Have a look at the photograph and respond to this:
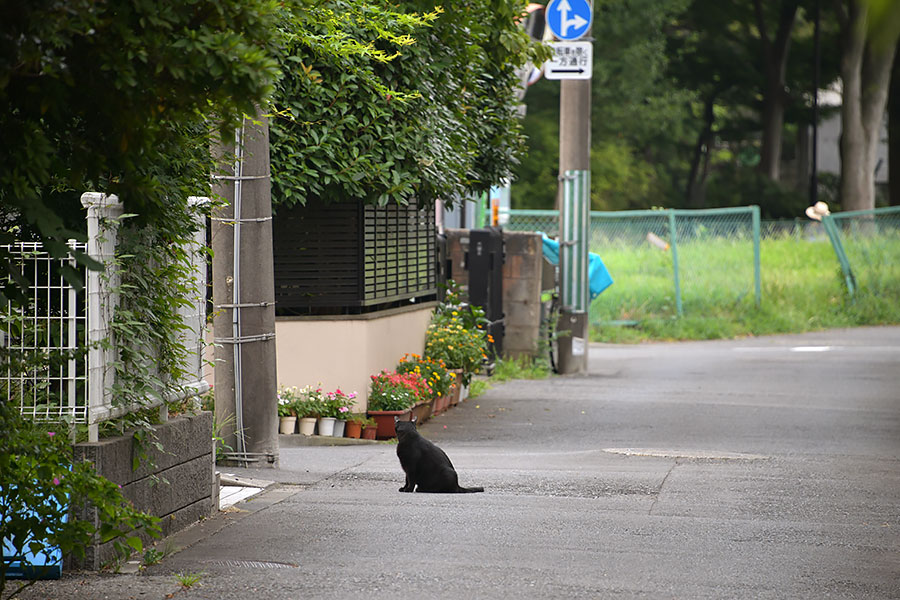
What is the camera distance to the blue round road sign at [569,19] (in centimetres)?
1546

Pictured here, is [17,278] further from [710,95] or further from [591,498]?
[710,95]

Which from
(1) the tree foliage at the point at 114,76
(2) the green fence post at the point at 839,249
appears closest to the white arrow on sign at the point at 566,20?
(2) the green fence post at the point at 839,249

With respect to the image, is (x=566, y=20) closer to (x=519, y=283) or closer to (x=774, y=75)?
(x=519, y=283)

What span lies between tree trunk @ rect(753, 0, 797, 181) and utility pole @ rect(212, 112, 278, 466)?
1567 inches

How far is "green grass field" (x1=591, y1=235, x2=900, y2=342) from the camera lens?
21.9 m

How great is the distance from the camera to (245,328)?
26.9 feet

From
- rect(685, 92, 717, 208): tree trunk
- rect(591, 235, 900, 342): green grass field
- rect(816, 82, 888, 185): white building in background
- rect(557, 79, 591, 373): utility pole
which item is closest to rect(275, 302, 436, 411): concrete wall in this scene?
rect(557, 79, 591, 373): utility pole

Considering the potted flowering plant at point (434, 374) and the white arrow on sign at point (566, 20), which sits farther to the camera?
the white arrow on sign at point (566, 20)

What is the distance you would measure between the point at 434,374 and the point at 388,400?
127 centimetres

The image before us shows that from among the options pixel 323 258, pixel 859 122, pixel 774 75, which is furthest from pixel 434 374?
pixel 774 75

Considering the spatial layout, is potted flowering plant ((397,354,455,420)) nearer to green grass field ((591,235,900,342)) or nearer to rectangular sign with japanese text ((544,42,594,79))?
rectangular sign with japanese text ((544,42,594,79))

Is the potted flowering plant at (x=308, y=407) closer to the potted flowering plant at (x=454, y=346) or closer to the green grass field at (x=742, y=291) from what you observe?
the potted flowering plant at (x=454, y=346)

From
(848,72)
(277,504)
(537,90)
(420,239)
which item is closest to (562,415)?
(420,239)

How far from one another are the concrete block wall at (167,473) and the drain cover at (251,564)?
466mm
